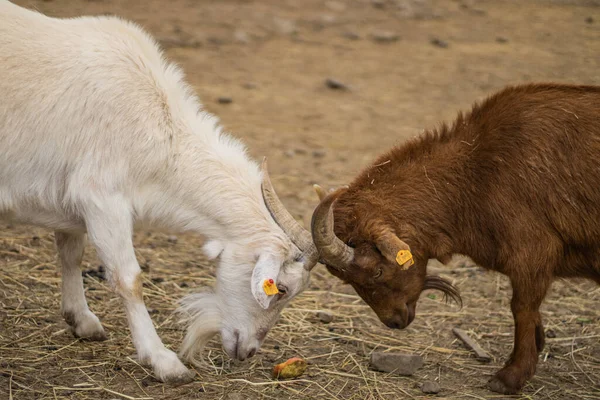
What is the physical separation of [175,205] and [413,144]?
62.5 inches

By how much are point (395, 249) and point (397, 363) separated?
0.87 metres

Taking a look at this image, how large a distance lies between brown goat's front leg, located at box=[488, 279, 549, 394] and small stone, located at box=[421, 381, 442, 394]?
352mm

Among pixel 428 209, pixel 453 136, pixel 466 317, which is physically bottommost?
pixel 466 317

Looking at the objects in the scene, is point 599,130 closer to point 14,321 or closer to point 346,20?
point 14,321

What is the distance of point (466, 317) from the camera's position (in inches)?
245

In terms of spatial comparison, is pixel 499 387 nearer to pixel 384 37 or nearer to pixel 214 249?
pixel 214 249

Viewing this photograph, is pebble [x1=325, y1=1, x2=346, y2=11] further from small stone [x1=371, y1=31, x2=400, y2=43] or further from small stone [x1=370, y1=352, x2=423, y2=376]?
small stone [x1=370, y1=352, x2=423, y2=376]

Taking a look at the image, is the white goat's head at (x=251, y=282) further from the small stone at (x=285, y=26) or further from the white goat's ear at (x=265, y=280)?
the small stone at (x=285, y=26)

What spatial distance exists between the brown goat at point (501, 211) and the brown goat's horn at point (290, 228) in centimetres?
8

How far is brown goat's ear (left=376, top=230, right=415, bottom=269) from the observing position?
481 centimetres

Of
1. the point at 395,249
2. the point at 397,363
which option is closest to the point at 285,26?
the point at 397,363

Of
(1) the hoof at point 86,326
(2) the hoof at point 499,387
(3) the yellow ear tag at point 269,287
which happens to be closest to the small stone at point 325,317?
(2) the hoof at point 499,387

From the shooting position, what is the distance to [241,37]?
12.9 metres

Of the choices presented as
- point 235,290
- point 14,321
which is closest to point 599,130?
point 235,290
